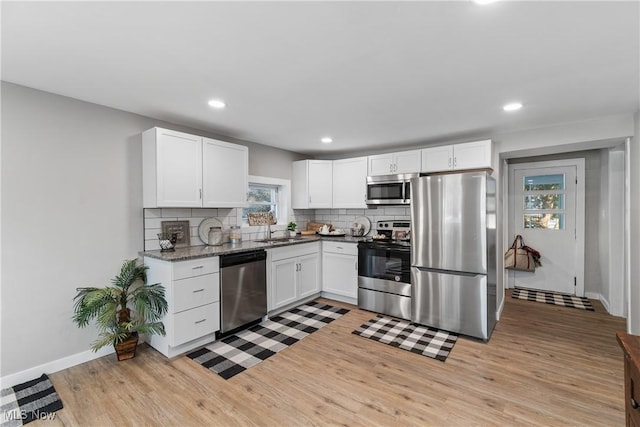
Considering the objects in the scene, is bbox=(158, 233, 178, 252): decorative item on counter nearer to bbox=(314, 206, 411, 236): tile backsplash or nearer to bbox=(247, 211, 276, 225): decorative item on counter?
bbox=(247, 211, 276, 225): decorative item on counter

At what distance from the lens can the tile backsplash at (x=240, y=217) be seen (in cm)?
302

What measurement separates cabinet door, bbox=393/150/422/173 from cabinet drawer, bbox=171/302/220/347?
284cm

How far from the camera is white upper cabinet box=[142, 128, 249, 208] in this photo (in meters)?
2.80

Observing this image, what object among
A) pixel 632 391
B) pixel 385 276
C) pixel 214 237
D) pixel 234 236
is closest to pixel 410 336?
pixel 385 276

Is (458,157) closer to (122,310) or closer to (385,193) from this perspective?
(385,193)

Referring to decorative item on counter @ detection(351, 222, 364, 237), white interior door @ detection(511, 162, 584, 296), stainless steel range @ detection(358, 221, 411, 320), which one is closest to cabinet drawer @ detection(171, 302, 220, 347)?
stainless steel range @ detection(358, 221, 411, 320)

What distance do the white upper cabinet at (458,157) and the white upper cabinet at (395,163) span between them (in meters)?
0.11

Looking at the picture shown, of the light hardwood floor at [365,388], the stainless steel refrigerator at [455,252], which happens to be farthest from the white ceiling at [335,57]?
the light hardwood floor at [365,388]

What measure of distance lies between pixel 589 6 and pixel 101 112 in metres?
3.51

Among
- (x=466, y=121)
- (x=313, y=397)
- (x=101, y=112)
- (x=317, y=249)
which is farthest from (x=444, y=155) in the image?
(x=101, y=112)

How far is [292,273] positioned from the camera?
3812 millimetres

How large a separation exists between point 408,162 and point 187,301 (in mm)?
3103

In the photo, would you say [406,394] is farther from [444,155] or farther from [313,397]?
[444,155]

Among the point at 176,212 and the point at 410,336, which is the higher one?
the point at 176,212
